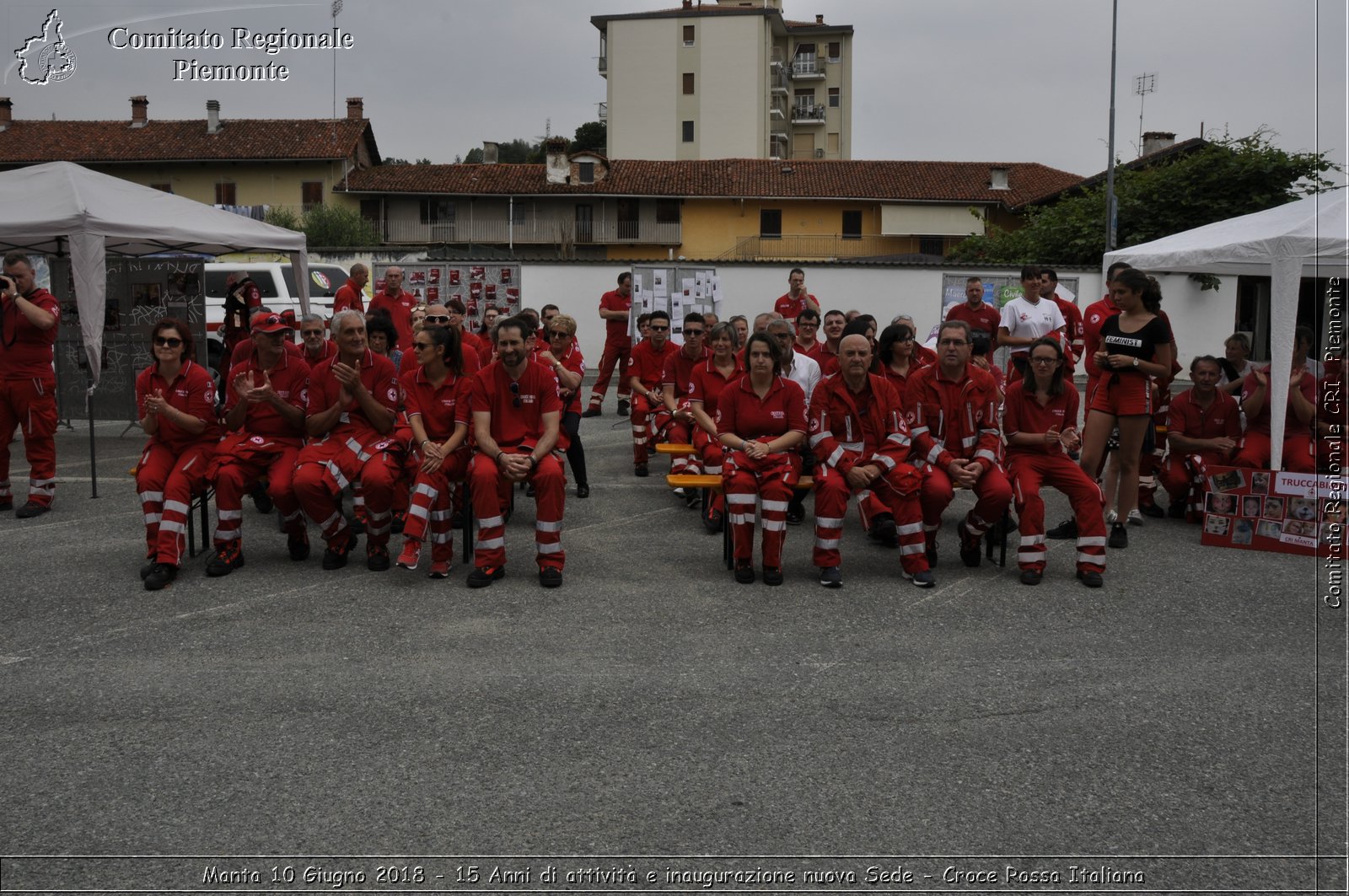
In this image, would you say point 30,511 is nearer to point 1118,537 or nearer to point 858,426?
point 858,426

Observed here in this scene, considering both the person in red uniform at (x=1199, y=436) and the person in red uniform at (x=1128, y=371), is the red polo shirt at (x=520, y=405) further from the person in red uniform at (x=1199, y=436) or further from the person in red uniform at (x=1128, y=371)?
the person in red uniform at (x=1199, y=436)

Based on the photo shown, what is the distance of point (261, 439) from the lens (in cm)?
784

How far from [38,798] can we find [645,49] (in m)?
70.3

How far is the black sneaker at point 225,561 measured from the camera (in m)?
7.42

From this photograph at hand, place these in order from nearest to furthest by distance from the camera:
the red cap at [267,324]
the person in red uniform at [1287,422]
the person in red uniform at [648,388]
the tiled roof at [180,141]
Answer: the red cap at [267,324] < the person in red uniform at [1287,422] < the person in red uniform at [648,388] < the tiled roof at [180,141]

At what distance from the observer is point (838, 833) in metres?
3.94

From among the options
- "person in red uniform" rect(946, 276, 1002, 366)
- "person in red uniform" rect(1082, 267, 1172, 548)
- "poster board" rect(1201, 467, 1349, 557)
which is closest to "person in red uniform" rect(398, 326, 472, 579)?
"person in red uniform" rect(1082, 267, 1172, 548)

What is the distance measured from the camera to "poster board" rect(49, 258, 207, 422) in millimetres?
13984

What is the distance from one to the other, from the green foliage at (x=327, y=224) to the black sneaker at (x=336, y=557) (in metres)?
44.3

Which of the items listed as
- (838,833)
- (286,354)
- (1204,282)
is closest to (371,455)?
(286,354)

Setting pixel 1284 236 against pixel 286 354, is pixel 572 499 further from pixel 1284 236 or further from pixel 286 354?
pixel 1284 236

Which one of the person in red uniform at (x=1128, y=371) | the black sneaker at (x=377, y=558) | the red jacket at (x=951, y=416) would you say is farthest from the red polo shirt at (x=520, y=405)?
Answer: the person in red uniform at (x=1128, y=371)

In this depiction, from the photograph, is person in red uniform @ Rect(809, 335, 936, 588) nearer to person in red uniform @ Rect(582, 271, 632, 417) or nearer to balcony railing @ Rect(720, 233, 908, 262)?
person in red uniform @ Rect(582, 271, 632, 417)

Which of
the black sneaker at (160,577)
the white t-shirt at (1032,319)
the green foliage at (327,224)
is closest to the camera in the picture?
the black sneaker at (160,577)
